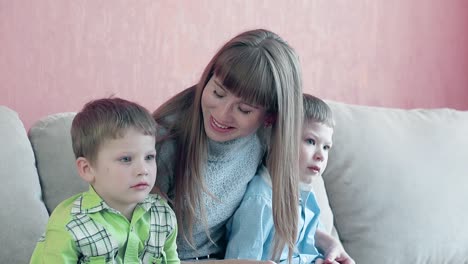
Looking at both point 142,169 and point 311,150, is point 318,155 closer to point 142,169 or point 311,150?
point 311,150

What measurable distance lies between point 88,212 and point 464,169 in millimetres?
1462

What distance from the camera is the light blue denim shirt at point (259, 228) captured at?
206 centimetres

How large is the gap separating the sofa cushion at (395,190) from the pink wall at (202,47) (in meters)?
0.35

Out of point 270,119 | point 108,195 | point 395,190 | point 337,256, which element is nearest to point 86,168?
point 108,195

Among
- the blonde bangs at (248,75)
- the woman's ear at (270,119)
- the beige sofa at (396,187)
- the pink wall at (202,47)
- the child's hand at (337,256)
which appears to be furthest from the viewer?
the beige sofa at (396,187)

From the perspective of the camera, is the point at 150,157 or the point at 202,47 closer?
the point at 150,157

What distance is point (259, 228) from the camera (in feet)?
6.77

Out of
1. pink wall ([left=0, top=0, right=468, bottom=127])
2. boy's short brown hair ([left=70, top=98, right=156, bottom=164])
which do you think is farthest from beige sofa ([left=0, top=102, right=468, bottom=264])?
boy's short brown hair ([left=70, top=98, right=156, bottom=164])

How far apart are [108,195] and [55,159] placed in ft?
1.73

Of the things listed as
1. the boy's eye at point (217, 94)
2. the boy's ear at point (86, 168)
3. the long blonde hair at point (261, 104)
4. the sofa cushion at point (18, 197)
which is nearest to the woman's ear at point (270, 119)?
the long blonde hair at point (261, 104)

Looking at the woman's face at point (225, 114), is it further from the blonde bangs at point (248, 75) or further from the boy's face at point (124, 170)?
the boy's face at point (124, 170)

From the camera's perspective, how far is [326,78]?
119 inches

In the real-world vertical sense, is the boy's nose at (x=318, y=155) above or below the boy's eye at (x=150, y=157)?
below

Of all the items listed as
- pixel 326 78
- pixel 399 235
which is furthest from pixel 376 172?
pixel 326 78
